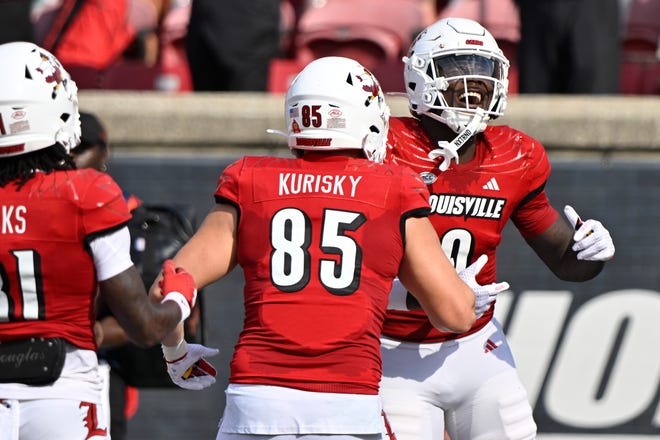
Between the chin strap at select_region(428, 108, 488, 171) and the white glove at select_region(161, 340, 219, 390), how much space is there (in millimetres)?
1015

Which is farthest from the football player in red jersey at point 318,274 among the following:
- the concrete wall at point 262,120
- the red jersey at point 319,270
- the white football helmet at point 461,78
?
the concrete wall at point 262,120

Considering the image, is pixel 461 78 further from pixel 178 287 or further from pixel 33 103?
pixel 33 103

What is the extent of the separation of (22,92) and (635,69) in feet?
16.7

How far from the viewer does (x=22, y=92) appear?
163 inches

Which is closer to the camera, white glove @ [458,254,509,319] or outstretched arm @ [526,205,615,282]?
white glove @ [458,254,509,319]

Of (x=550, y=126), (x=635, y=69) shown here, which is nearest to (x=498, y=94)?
(x=550, y=126)

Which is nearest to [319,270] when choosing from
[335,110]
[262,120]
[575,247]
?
[335,110]

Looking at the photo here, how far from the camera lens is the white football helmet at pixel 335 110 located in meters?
4.11

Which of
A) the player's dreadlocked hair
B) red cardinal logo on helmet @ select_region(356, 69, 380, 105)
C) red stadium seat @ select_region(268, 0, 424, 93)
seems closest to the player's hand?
the player's dreadlocked hair

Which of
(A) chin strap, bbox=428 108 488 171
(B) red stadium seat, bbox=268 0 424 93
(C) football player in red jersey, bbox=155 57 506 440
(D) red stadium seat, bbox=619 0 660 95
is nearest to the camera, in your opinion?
(C) football player in red jersey, bbox=155 57 506 440

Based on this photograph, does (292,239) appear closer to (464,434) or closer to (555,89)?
(464,434)

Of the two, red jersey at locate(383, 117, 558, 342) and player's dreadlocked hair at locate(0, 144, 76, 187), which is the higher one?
player's dreadlocked hair at locate(0, 144, 76, 187)

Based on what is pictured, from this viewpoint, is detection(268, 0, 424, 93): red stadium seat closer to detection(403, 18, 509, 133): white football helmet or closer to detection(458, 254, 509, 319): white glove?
detection(403, 18, 509, 133): white football helmet

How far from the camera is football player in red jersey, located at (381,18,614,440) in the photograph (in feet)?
15.7
